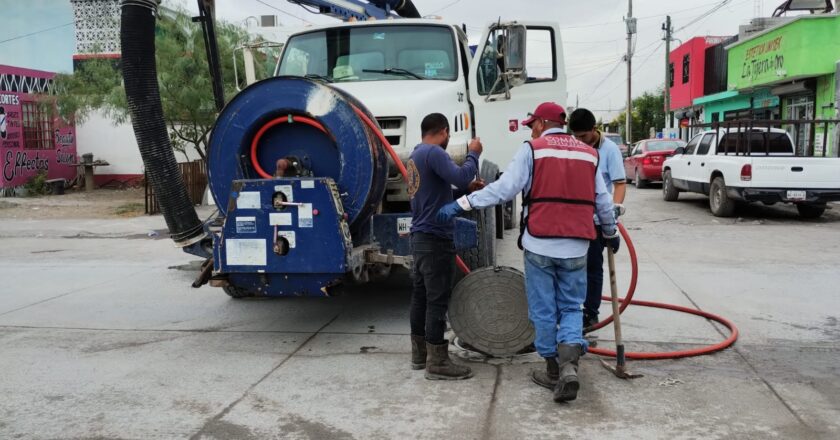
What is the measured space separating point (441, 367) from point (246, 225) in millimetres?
1793

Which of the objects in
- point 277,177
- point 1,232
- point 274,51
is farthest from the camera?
point 1,232

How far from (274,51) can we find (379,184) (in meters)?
3.95

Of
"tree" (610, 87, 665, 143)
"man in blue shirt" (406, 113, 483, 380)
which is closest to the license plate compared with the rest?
"man in blue shirt" (406, 113, 483, 380)

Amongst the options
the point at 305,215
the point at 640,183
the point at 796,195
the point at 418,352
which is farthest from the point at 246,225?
the point at 640,183

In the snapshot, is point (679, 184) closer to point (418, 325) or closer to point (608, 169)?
point (608, 169)

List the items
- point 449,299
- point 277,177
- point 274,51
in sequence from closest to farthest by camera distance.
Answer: point 449,299
point 277,177
point 274,51

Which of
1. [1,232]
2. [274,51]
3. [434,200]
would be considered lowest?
[1,232]

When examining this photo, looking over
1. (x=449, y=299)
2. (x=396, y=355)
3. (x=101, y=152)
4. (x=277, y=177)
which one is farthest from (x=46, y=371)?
(x=101, y=152)

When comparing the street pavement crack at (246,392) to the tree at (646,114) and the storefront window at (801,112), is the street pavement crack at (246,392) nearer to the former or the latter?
the storefront window at (801,112)

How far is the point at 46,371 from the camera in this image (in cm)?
513

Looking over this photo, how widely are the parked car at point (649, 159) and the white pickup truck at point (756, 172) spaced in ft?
16.5

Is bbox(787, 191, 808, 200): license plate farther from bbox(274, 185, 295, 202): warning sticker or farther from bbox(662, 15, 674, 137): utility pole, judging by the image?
bbox(662, 15, 674, 137): utility pole

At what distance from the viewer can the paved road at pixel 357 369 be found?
4047 millimetres

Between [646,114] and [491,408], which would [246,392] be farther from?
→ [646,114]
